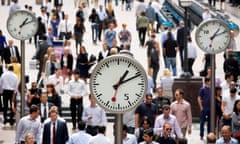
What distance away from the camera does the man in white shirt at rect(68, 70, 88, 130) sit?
25.6 m

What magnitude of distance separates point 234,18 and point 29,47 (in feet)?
50.2

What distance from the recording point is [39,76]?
102 feet

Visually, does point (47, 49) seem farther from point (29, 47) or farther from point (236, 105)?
point (236, 105)

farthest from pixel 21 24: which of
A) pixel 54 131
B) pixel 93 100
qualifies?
pixel 54 131

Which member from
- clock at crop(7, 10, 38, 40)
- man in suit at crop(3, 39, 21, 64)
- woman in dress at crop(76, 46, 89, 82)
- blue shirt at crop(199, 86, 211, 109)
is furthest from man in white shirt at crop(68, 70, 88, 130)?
man in suit at crop(3, 39, 21, 64)

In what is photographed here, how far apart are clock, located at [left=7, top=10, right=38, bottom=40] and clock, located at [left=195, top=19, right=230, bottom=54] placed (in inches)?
152

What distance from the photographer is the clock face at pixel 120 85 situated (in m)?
12.3

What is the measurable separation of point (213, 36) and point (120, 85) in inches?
415

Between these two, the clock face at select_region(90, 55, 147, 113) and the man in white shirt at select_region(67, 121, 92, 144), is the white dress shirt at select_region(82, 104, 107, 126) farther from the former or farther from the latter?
the clock face at select_region(90, 55, 147, 113)

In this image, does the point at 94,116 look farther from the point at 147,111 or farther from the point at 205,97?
the point at 205,97

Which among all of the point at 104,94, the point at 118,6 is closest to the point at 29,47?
the point at 118,6

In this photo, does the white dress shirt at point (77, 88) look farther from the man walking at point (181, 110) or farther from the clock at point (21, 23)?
the man walking at point (181, 110)

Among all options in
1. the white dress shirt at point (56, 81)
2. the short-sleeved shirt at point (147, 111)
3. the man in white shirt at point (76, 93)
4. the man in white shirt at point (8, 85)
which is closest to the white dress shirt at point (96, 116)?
the short-sleeved shirt at point (147, 111)

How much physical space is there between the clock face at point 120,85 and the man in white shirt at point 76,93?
1300cm
